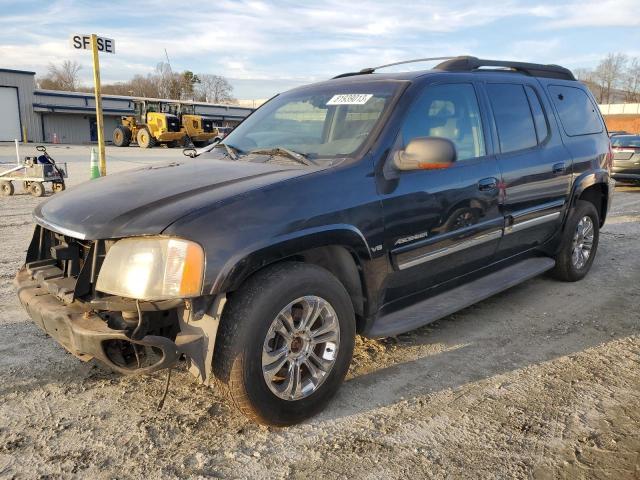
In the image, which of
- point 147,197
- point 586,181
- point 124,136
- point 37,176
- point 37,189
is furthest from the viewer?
point 124,136

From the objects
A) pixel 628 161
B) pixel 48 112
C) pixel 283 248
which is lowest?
pixel 628 161

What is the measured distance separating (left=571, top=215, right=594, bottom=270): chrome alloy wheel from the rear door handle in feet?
5.73

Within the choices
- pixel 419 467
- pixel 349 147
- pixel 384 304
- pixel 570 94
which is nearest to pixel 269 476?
pixel 419 467

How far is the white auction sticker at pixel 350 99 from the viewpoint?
11.4ft

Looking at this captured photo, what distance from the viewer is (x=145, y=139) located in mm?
30484

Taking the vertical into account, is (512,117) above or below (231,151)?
above

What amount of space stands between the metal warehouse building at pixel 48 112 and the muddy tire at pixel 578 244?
130ft

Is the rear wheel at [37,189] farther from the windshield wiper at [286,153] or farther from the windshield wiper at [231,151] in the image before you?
the windshield wiper at [286,153]

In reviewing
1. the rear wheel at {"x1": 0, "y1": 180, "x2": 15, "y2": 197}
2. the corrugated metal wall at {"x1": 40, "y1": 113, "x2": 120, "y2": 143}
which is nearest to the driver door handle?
the rear wheel at {"x1": 0, "y1": 180, "x2": 15, "y2": 197}

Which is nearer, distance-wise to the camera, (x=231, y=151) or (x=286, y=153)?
(x=286, y=153)

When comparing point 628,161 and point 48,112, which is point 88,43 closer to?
point 628,161

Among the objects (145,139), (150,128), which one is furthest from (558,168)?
(150,128)

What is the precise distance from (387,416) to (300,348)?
24.4 inches

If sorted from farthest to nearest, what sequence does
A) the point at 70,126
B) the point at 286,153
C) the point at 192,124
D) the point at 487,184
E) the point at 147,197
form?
the point at 70,126
the point at 192,124
the point at 487,184
the point at 286,153
the point at 147,197
